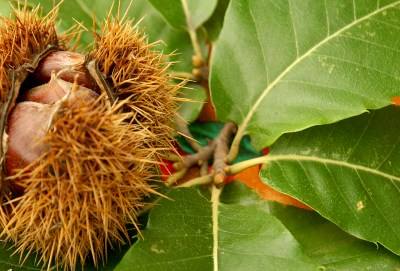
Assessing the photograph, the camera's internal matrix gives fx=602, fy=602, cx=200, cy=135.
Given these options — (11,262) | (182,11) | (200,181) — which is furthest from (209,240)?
(182,11)

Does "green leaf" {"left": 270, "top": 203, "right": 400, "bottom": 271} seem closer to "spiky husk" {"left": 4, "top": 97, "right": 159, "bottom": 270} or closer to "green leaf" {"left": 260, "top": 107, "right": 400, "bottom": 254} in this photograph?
"green leaf" {"left": 260, "top": 107, "right": 400, "bottom": 254}

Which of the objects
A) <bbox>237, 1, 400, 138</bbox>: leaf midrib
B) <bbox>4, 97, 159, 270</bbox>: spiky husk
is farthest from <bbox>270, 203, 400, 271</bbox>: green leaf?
<bbox>4, 97, 159, 270</bbox>: spiky husk

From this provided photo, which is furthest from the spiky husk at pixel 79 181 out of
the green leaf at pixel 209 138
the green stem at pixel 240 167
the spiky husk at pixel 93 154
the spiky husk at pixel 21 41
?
the green leaf at pixel 209 138

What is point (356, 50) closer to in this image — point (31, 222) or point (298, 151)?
point (298, 151)

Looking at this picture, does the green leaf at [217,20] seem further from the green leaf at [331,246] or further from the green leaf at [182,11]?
the green leaf at [331,246]

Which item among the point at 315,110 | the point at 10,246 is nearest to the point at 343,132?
the point at 315,110
